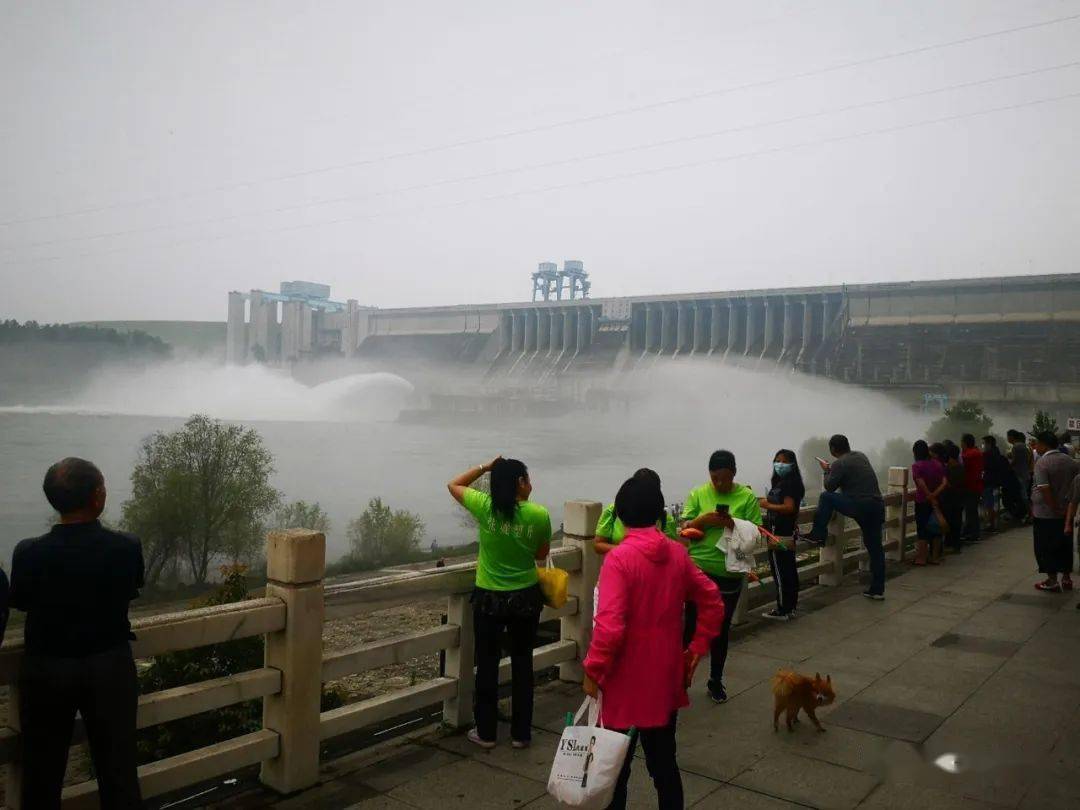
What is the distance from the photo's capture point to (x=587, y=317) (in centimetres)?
9525

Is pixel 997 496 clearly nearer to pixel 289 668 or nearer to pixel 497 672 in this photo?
pixel 497 672

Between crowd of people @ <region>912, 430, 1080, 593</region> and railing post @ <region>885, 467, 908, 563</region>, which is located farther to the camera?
railing post @ <region>885, 467, 908, 563</region>

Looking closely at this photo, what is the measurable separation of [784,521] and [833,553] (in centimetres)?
254

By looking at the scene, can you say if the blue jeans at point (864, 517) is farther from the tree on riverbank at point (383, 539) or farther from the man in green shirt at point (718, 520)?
the tree on riverbank at point (383, 539)

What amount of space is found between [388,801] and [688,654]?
1798mm

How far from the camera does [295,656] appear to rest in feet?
14.3

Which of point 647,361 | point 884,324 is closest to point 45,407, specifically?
point 647,361

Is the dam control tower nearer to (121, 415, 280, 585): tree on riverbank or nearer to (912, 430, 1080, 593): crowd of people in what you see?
(121, 415, 280, 585): tree on riverbank

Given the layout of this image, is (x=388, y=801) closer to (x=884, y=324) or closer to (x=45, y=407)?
(x=884, y=324)

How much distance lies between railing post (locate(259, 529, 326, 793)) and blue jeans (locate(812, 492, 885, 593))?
241 inches

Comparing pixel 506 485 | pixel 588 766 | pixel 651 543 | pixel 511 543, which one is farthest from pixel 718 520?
pixel 588 766

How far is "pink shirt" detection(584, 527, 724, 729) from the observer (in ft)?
11.0

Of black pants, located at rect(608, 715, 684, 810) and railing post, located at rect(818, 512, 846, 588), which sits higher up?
black pants, located at rect(608, 715, 684, 810)

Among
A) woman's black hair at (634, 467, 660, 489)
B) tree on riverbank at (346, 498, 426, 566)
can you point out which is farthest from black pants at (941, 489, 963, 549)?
tree on riverbank at (346, 498, 426, 566)
